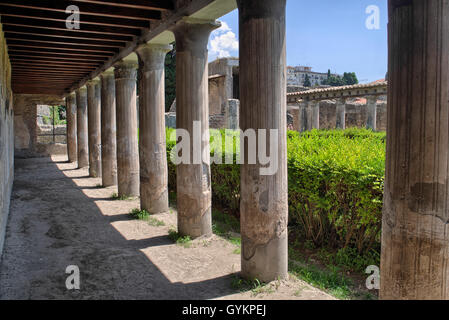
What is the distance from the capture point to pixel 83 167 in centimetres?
1329

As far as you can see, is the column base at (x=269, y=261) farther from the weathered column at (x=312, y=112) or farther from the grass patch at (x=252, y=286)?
the weathered column at (x=312, y=112)

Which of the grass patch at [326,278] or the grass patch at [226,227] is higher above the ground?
→ the grass patch at [226,227]

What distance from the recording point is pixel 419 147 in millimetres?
2312

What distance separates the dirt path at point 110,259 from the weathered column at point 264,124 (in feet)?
1.15

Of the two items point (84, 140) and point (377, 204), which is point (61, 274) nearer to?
point (377, 204)

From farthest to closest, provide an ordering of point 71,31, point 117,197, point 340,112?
point 340,112 → point 117,197 → point 71,31

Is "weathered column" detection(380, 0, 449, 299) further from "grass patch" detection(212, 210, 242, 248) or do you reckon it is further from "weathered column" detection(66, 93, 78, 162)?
"weathered column" detection(66, 93, 78, 162)

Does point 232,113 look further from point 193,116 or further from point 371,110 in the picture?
point 193,116

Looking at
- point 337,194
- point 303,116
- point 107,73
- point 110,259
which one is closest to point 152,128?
point 110,259

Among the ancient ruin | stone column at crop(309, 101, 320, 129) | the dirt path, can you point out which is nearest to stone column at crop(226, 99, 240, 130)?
stone column at crop(309, 101, 320, 129)

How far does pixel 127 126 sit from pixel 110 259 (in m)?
3.93

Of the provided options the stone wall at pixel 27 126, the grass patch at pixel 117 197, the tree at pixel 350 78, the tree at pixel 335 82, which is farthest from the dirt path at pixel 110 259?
the tree at pixel 350 78

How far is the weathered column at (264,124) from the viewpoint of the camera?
3594 millimetres

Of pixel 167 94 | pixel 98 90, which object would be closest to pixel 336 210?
pixel 98 90
